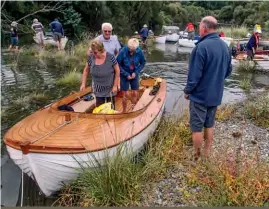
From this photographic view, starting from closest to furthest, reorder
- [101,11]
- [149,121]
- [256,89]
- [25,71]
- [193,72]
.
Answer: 1. [193,72]
2. [149,121]
3. [256,89]
4. [25,71]
5. [101,11]

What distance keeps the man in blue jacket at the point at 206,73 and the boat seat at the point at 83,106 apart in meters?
2.52

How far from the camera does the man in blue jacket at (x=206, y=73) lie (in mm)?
4281

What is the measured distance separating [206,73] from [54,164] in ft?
7.25

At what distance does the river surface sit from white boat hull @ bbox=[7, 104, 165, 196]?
70cm

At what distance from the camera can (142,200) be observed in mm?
4004

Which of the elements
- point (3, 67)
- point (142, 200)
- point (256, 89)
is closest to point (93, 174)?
point (142, 200)

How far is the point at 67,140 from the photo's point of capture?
4.43 meters

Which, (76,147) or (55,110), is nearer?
(76,147)

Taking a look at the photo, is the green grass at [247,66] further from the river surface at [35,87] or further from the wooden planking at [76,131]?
the wooden planking at [76,131]

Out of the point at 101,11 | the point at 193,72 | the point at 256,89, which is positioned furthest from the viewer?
the point at 101,11

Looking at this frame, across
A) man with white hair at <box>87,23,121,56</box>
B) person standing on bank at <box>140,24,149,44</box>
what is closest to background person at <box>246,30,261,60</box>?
man with white hair at <box>87,23,121,56</box>

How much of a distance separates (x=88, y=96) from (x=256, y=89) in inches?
240

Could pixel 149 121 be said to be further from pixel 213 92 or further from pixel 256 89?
pixel 256 89

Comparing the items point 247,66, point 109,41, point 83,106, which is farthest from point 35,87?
point 247,66
